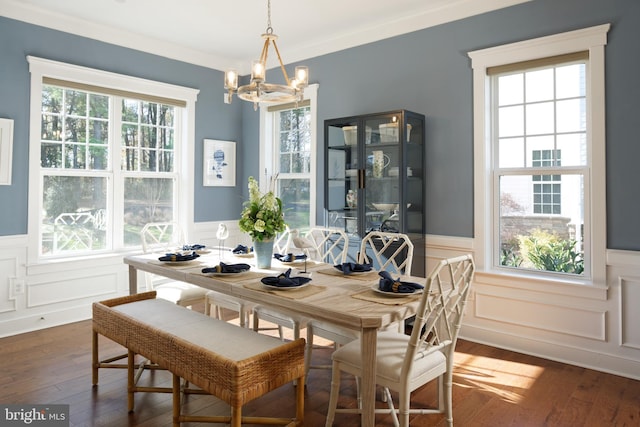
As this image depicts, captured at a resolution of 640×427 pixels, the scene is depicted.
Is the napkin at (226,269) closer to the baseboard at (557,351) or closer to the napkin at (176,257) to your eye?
the napkin at (176,257)

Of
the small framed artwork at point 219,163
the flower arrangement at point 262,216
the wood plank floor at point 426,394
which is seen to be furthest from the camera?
the small framed artwork at point 219,163

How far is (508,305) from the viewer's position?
11.6ft

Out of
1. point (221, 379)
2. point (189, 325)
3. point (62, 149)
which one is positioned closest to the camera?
point (221, 379)

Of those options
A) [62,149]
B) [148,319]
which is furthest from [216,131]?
[148,319]

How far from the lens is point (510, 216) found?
3.65 m

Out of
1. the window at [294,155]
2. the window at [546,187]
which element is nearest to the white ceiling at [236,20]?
the window at [294,155]

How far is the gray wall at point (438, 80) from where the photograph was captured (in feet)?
9.89

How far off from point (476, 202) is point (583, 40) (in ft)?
4.58

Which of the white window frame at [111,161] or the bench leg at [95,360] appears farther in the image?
the white window frame at [111,161]

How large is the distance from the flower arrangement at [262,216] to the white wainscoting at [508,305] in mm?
1756

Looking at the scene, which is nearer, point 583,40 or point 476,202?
point 583,40

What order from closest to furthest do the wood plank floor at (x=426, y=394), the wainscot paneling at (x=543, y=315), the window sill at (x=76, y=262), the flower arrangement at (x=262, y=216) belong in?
the wood plank floor at (x=426, y=394)
the flower arrangement at (x=262, y=216)
the wainscot paneling at (x=543, y=315)
the window sill at (x=76, y=262)

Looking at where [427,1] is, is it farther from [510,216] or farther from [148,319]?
[148,319]

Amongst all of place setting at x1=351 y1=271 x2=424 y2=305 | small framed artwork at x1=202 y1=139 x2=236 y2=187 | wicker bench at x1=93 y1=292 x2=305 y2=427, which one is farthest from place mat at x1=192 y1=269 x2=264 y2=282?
small framed artwork at x1=202 y1=139 x2=236 y2=187
